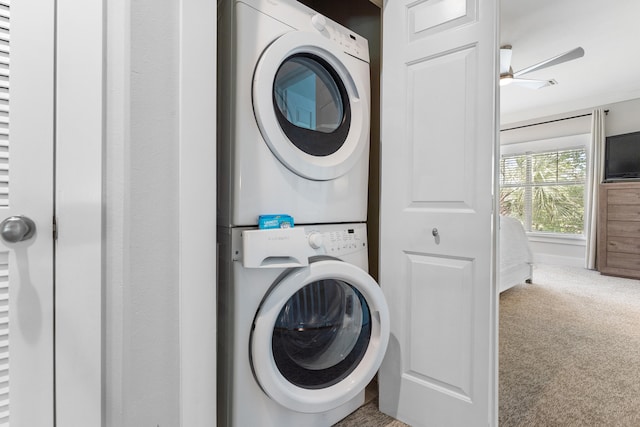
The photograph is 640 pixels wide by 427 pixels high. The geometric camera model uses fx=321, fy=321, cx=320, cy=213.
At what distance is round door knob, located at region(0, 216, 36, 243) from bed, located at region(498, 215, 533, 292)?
3.22m

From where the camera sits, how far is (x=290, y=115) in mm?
1161

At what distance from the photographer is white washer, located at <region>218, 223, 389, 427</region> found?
1.01 meters

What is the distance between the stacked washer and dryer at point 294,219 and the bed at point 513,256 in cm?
228

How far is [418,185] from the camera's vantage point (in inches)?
53.4

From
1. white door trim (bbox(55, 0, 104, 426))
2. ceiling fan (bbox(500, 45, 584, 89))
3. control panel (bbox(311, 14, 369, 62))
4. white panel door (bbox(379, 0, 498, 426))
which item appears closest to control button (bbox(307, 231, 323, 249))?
white panel door (bbox(379, 0, 498, 426))

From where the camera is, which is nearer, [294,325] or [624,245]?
[294,325]

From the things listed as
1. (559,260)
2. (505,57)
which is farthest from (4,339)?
(559,260)

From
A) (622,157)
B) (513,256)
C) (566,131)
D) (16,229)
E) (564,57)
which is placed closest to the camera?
(16,229)

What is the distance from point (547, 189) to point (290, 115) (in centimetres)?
557

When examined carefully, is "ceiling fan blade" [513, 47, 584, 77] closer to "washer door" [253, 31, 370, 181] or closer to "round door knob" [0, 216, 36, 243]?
"washer door" [253, 31, 370, 181]

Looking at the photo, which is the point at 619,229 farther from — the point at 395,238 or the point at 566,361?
the point at 395,238

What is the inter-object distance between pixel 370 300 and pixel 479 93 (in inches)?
34.8

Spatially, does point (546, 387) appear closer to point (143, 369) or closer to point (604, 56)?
point (143, 369)

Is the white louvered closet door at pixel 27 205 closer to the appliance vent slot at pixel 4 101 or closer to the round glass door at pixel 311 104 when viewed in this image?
the appliance vent slot at pixel 4 101
